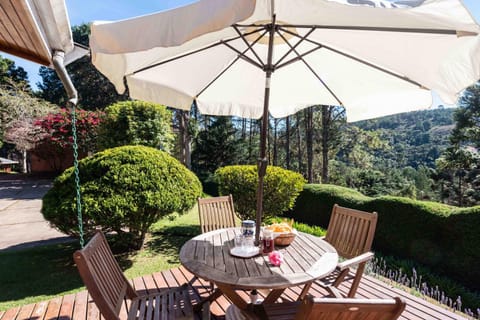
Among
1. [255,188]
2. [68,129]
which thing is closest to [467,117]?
[255,188]

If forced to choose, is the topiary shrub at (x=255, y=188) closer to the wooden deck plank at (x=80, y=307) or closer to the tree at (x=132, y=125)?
the wooden deck plank at (x=80, y=307)

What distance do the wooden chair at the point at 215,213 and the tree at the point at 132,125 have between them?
20.9 ft

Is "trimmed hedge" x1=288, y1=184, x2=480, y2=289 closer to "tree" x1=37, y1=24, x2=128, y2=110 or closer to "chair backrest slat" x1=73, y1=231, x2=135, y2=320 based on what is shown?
"chair backrest slat" x1=73, y1=231, x2=135, y2=320

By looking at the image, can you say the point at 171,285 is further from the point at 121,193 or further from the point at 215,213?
the point at 121,193

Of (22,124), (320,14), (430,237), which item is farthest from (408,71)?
(22,124)

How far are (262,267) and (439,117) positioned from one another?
124 feet

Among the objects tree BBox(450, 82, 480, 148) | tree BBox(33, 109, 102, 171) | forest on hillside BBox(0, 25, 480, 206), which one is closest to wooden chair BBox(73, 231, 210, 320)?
forest on hillside BBox(0, 25, 480, 206)

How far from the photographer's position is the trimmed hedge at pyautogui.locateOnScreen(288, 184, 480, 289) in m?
4.06

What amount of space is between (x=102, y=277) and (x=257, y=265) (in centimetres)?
103

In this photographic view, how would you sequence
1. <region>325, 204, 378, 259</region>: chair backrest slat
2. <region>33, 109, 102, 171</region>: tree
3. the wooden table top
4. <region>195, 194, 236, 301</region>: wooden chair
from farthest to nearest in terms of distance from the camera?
<region>33, 109, 102, 171</region>: tree
<region>195, 194, 236, 301</region>: wooden chair
<region>325, 204, 378, 259</region>: chair backrest slat
the wooden table top

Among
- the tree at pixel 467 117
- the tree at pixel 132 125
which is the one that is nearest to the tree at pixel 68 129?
the tree at pixel 132 125

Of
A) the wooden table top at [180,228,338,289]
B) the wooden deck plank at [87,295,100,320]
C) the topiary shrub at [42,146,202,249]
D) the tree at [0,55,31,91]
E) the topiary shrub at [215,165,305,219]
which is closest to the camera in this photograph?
the wooden table top at [180,228,338,289]

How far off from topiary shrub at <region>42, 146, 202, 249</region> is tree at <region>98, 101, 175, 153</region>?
481cm

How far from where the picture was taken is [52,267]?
4.18m
